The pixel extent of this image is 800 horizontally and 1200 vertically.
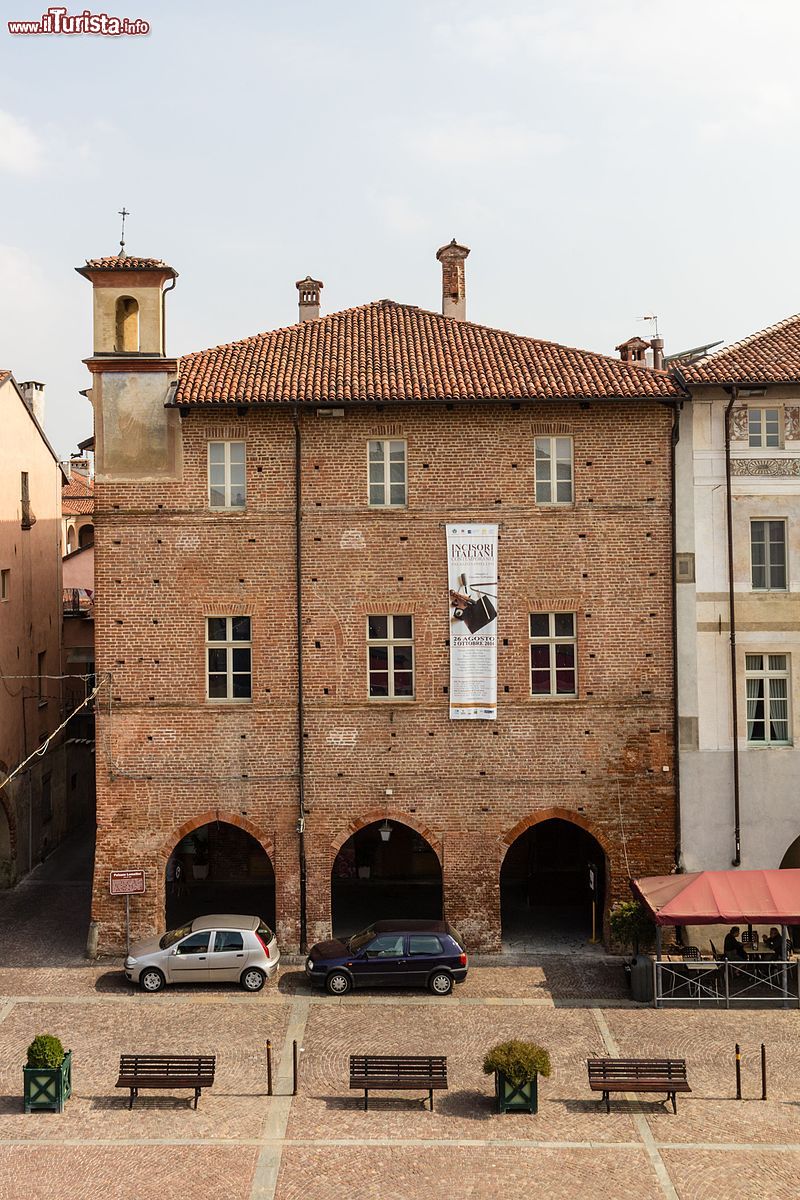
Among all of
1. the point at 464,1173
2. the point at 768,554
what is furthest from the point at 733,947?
the point at 464,1173

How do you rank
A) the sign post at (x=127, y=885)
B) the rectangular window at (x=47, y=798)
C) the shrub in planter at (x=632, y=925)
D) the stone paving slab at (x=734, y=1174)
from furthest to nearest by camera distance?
the rectangular window at (x=47, y=798) → the sign post at (x=127, y=885) → the shrub in planter at (x=632, y=925) → the stone paving slab at (x=734, y=1174)

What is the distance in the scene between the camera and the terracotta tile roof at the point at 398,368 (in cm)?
2511

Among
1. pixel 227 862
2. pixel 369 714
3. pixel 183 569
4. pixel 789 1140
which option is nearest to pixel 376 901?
pixel 227 862

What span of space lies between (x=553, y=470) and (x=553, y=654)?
4.25 m

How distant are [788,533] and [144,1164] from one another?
18.5 metres

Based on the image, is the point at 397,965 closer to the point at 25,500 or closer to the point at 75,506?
the point at 25,500

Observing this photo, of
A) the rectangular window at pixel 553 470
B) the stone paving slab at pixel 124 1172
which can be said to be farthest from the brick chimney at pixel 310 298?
the stone paving slab at pixel 124 1172

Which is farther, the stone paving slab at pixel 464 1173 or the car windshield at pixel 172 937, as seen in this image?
the car windshield at pixel 172 937

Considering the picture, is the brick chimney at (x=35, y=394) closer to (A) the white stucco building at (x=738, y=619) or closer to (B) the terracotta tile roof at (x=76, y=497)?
(B) the terracotta tile roof at (x=76, y=497)

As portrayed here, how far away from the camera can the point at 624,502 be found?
25.6 m

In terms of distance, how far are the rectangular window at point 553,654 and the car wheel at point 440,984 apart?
6.57 m

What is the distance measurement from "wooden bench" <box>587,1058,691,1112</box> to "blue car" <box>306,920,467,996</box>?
5631mm

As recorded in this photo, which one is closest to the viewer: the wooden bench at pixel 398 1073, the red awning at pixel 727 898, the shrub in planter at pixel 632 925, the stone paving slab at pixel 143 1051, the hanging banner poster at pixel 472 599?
the stone paving slab at pixel 143 1051

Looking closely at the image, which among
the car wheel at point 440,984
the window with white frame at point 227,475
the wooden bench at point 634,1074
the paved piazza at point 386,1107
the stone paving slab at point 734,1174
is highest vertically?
the window with white frame at point 227,475
